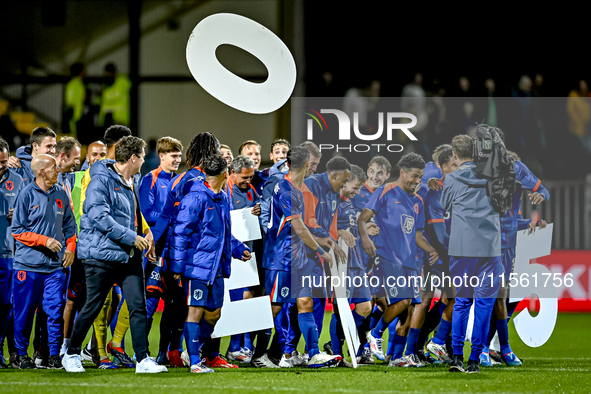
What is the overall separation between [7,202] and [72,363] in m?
1.74

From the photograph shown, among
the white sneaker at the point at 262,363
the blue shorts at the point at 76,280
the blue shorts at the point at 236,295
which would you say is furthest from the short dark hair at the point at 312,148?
the blue shorts at the point at 76,280

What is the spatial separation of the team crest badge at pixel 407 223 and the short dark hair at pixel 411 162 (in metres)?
0.43

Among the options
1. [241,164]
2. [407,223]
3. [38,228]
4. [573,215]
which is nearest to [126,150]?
[38,228]

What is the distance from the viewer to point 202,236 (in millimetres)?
6266

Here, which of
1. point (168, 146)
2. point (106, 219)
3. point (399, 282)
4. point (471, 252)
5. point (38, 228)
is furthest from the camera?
point (168, 146)

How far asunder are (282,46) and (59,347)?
557 centimetres

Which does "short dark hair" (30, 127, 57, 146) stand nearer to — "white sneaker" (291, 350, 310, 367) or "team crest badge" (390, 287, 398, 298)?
"white sneaker" (291, 350, 310, 367)

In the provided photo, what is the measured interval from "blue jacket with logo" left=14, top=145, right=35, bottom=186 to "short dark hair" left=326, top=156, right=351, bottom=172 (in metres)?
2.79

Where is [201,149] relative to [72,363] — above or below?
above

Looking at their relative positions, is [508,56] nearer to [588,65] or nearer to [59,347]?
[588,65]

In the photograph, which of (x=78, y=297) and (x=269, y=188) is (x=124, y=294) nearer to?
(x=78, y=297)

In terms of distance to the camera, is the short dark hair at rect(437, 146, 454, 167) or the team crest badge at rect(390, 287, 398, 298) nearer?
the team crest badge at rect(390, 287, 398, 298)

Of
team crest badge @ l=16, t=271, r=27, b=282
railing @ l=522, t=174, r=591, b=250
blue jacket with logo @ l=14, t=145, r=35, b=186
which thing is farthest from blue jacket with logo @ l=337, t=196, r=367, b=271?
railing @ l=522, t=174, r=591, b=250

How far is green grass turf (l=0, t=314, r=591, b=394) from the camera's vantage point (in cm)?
541
